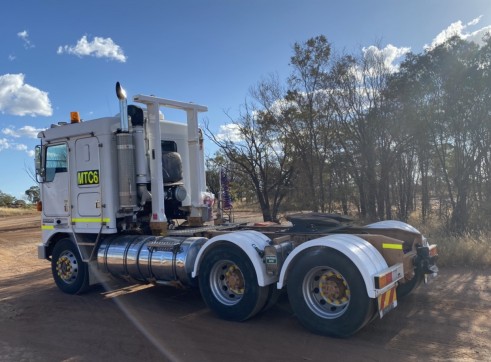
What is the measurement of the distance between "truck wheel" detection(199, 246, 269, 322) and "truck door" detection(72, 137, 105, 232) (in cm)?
270

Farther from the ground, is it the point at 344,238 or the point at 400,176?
the point at 400,176

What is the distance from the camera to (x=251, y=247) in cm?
584

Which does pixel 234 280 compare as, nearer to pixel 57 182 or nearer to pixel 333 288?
pixel 333 288

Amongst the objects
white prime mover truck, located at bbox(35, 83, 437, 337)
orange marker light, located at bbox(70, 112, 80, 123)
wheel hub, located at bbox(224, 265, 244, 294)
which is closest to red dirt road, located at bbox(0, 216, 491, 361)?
white prime mover truck, located at bbox(35, 83, 437, 337)

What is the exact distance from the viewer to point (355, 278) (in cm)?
498

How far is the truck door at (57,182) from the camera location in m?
8.47

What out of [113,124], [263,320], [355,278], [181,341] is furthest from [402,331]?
[113,124]

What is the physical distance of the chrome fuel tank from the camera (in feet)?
22.3

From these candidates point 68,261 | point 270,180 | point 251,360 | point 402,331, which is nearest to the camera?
point 251,360

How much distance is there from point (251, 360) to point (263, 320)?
1.33 m

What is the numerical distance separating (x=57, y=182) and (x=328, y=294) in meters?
5.82

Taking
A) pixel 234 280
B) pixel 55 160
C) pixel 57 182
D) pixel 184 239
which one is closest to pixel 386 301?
pixel 234 280

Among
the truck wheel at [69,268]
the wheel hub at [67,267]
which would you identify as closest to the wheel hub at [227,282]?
the truck wheel at [69,268]

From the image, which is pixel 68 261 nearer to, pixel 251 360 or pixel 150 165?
pixel 150 165
